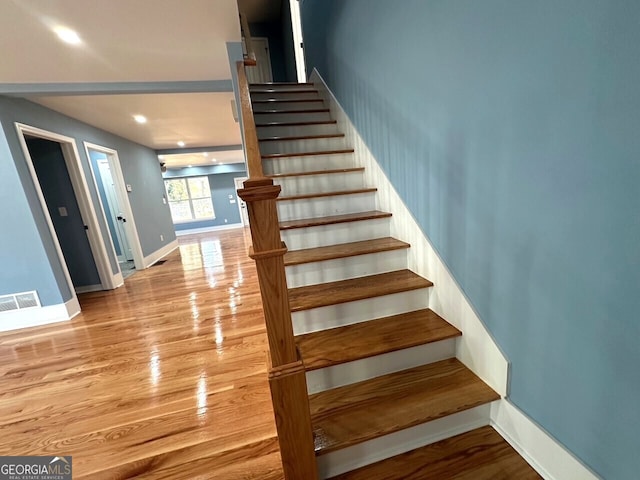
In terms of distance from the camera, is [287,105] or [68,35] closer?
[68,35]

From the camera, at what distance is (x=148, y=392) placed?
1.70m

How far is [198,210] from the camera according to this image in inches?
403

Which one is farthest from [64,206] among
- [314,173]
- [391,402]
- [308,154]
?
[391,402]

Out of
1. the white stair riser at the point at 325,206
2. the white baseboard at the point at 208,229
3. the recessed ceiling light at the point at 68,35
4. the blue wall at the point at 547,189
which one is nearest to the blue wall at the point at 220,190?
the white baseboard at the point at 208,229

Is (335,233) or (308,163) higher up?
(308,163)

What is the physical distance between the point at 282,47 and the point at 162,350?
5985mm

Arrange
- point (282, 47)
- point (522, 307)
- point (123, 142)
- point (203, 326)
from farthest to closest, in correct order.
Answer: point (282, 47) < point (123, 142) < point (203, 326) < point (522, 307)

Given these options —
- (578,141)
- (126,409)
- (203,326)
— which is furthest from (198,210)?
(578,141)

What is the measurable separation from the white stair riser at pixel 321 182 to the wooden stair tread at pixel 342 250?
23.3 inches

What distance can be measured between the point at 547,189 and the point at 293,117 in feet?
8.62

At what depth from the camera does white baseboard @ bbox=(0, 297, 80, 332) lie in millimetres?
2881

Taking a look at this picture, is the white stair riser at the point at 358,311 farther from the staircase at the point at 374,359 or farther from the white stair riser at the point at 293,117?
the white stair riser at the point at 293,117

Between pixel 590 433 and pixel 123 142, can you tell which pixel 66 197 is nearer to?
pixel 123 142

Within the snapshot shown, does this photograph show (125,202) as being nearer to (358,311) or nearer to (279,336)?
(358,311)
